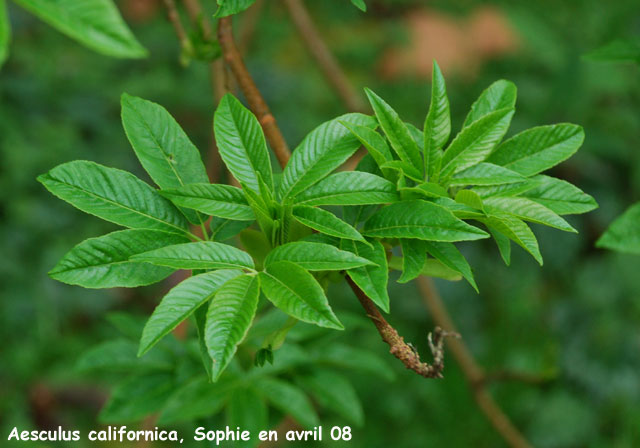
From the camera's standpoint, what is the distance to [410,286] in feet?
8.48

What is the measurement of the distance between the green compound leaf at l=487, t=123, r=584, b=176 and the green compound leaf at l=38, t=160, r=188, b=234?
15.5 inches

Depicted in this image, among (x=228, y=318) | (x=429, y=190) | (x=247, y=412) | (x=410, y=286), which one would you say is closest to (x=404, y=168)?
(x=429, y=190)

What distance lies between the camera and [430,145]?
71 centimetres

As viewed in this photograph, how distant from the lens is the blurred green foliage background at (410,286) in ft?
7.38

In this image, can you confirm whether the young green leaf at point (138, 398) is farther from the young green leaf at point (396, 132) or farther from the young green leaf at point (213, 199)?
the young green leaf at point (396, 132)

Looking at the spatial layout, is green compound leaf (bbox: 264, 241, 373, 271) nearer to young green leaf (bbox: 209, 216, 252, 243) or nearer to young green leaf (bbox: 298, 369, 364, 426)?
young green leaf (bbox: 209, 216, 252, 243)

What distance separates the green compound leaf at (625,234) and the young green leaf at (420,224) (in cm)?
28

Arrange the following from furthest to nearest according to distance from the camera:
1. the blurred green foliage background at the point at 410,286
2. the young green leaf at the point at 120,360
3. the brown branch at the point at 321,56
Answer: the blurred green foliage background at the point at 410,286
the brown branch at the point at 321,56
the young green leaf at the point at 120,360

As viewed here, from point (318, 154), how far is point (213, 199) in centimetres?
13

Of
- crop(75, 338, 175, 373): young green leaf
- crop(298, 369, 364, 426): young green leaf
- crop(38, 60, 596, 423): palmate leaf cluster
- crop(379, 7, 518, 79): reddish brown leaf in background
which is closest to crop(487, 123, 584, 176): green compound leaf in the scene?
crop(38, 60, 596, 423): palmate leaf cluster

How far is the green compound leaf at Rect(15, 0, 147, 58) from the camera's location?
0.49 metres

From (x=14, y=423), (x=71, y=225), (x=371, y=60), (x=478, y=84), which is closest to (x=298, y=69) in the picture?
(x=371, y=60)

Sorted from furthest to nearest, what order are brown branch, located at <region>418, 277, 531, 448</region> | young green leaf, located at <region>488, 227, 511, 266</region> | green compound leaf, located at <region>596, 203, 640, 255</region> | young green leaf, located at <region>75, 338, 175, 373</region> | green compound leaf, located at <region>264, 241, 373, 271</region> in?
brown branch, located at <region>418, 277, 531, 448</region> < young green leaf, located at <region>75, 338, 175, 373</region> < green compound leaf, located at <region>596, 203, 640, 255</region> < young green leaf, located at <region>488, 227, 511, 266</region> < green compound leaf, located at <region>264, 241, 373, 271</region>

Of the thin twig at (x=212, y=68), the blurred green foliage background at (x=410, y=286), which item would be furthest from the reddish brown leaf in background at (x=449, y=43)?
the thin twig at (x=212, y=68)
